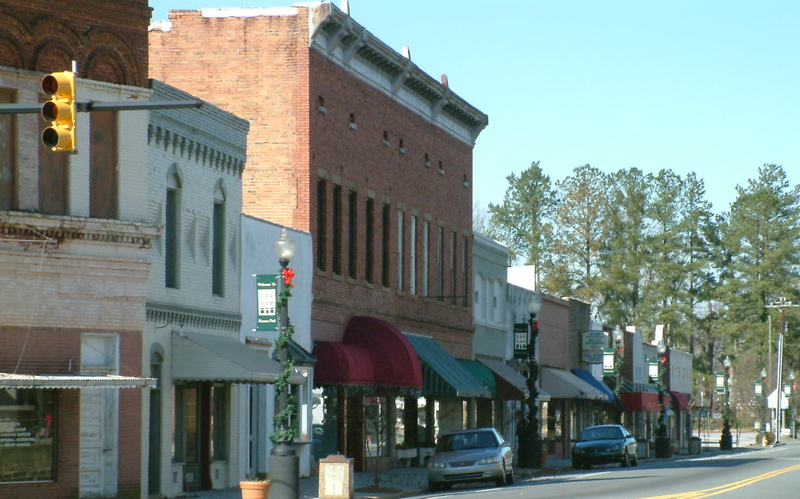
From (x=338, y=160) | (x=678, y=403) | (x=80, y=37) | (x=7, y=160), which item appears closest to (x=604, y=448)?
(x=338, y=160)

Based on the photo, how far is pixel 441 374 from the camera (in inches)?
1556

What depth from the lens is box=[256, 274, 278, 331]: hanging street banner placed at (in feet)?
92.1

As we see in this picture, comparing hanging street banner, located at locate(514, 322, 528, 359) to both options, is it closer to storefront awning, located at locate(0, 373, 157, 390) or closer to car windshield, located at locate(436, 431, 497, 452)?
car windshield, located at locate(436, 431, 497, 452)

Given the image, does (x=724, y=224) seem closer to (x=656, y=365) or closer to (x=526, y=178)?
(x=526, y=178)

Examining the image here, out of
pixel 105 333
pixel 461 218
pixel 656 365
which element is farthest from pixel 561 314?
pixel 105 333

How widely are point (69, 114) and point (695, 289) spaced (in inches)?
3734

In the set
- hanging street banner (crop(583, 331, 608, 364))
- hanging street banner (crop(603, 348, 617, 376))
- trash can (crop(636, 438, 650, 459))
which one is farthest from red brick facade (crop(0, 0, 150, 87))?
hanging street banner (crop(583, 331, 608, 364))

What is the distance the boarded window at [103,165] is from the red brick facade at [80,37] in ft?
2.55

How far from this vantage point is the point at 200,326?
27.8 meters

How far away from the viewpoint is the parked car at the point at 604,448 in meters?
44.1

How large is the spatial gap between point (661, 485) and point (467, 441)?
495cm

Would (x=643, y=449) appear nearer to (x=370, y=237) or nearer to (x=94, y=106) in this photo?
(x=370, y=237)

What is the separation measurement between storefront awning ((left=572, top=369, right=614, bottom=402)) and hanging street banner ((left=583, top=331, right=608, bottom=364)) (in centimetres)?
64

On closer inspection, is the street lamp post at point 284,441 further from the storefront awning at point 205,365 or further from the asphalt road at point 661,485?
the asphalt road at point 661,485
